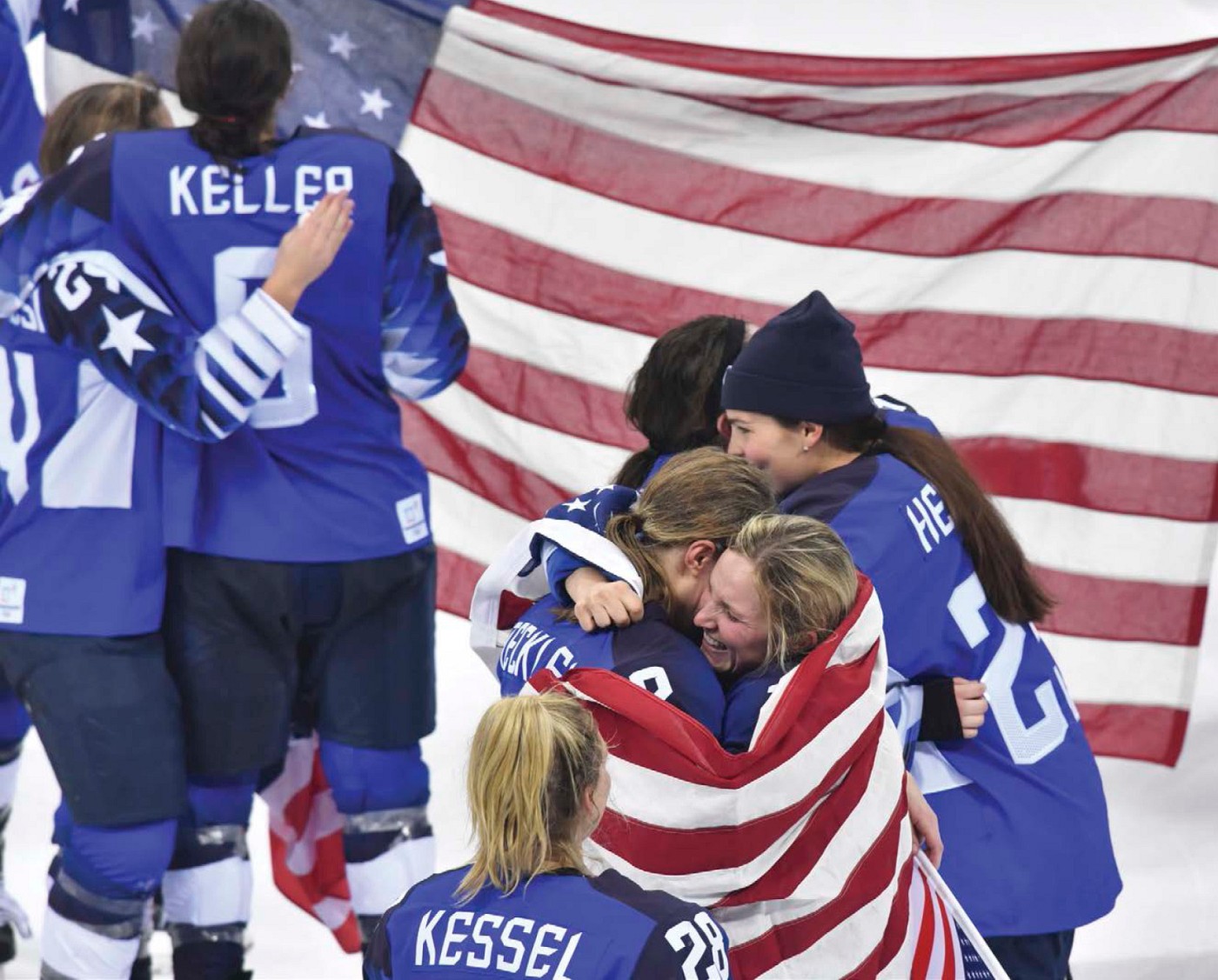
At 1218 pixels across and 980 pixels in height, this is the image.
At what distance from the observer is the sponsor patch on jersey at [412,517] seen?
147 inches

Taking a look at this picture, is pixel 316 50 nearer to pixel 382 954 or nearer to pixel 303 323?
pixel 303 323

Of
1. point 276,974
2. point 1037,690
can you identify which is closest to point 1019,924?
point 1037,690

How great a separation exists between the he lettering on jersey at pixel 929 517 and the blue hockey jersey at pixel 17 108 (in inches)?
103

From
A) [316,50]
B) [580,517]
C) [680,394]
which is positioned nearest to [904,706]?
[580,517]

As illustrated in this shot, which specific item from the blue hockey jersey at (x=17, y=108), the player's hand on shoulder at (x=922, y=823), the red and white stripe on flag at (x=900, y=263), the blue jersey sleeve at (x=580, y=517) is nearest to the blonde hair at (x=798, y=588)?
the blue jersey sleeve at (x=580, y=517)

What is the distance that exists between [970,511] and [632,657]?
75cm

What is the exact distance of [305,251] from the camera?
11.2 feet

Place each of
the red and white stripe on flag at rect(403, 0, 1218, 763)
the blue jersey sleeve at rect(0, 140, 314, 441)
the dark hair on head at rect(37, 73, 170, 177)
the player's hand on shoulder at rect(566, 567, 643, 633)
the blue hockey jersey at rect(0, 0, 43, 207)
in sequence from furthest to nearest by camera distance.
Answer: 1. the blue hockey jersey at rect(0, 0, 43, 207)
2. the red and white stripe on flag at rect(403, 0, 1218, 763)
3. the dark hair on head at rect(37, 73, 170, 177)
4. the blue jersey sleeve at rect(0, 140, 314, 441)
5. the player's hand on shoulder at rect(566, 567, 643, 633)

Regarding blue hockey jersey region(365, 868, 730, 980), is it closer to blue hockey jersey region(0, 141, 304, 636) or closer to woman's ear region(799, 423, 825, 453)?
woman's ear region(799, 423, 825, 453)

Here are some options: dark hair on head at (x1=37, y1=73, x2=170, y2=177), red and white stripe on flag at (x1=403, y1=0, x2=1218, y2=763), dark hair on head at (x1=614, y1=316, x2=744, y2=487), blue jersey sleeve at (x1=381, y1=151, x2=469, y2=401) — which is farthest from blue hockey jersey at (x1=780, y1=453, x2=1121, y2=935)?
dark hair on head at (x1=37, y1=73, x2=170, y2=177)

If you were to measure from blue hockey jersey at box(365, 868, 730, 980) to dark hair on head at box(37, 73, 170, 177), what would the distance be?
226 centimetres

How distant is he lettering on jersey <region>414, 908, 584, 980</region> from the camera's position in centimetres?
195

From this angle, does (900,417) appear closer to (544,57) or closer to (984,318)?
(984,318)

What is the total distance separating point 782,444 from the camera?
2957 mm
